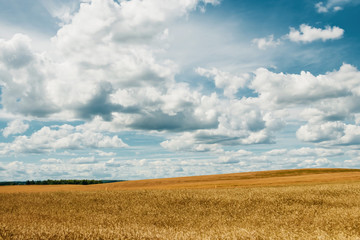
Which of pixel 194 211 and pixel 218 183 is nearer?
pixel 194 211

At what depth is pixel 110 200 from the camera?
26.9 metres

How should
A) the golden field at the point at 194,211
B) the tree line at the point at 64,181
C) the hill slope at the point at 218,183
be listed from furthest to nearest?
the tree line at the point at 64,181
the hill slope at the point at 218,183
the golden field at the point at 194,211

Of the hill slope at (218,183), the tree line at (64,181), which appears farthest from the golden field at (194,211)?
the tree line at (64,181)

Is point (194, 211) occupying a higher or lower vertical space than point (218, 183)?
higher

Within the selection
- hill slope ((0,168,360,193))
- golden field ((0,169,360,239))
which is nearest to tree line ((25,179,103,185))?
hill slope ((0,168,360,193))

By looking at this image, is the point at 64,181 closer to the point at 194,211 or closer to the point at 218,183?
the point at 218,183

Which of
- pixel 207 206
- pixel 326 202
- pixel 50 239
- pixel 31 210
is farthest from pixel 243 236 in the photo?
pixel 31 210

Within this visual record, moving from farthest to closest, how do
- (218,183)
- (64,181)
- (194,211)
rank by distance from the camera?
(64,181) < (218,183) < (194,211)

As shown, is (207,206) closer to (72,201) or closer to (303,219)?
(303,219)

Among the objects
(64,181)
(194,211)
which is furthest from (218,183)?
(64,181)

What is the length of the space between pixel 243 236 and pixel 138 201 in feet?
61.1

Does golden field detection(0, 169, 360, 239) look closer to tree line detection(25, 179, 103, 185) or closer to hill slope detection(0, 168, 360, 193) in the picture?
hill slope detection(0, 168, 360, 193)

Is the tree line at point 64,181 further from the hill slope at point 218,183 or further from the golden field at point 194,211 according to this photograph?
the golden field at point 194,211

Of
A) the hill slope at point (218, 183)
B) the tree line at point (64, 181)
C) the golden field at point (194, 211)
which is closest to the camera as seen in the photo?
the golden field at point (194, 211)
